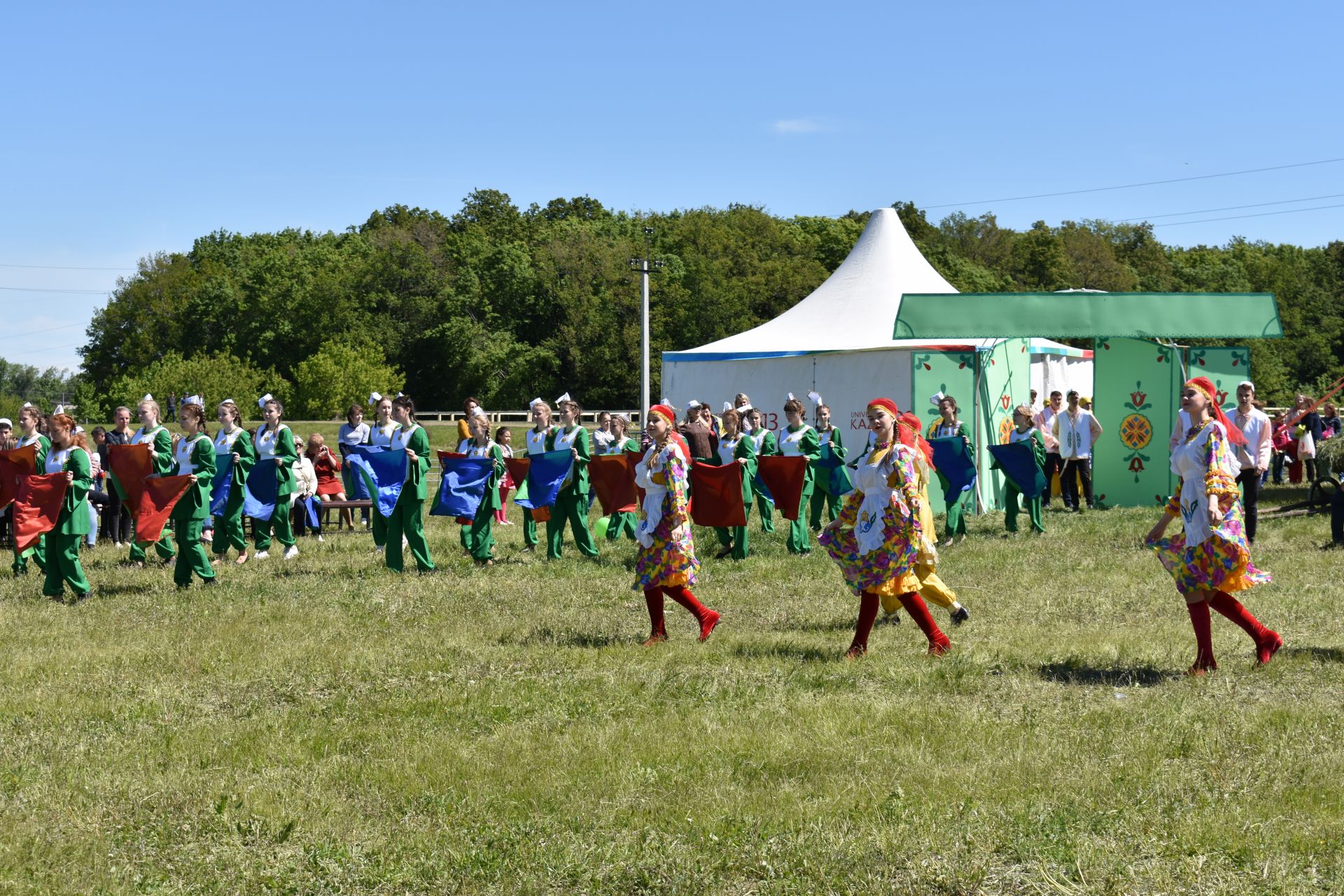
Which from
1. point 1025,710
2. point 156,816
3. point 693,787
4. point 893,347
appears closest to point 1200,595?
point 1025,710

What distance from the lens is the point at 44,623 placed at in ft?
36.1

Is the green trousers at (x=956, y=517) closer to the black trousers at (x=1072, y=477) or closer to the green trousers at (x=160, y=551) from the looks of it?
the black trousers at (x=1072, y=477)

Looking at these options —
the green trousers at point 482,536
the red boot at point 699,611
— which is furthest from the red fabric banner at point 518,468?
the red boot at point 699,611

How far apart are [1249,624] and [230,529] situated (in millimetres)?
9642

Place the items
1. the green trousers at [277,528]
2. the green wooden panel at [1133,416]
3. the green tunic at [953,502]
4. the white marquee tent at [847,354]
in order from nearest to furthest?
the green trousers at [277,528] < the green tunic at [953,502] < the green wooden panel at [1133,416] < the white marquee tent at [847,354]

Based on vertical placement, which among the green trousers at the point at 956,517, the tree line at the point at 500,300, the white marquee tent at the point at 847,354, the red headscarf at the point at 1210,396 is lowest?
the green trousers at the point at 956,517

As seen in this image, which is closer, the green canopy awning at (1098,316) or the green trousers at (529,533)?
the green trousers at (529,533)

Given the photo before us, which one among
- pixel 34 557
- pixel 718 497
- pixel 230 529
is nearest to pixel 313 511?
pixel 230 529

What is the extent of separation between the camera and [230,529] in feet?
45.4

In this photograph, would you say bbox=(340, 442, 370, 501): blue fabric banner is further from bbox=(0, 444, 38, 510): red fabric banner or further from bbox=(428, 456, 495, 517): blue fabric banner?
bbox=(0, 444, 38, 510): red fabric banner

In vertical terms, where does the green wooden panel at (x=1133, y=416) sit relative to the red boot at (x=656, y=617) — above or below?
above

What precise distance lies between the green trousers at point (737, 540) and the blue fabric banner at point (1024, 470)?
335 centimetres

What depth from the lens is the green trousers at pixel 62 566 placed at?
11969 millimetres

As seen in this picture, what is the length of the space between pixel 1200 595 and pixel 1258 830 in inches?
111
